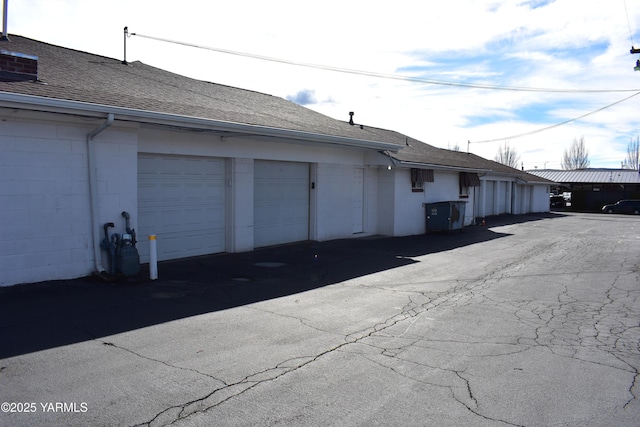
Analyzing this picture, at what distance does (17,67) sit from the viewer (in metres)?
8.64

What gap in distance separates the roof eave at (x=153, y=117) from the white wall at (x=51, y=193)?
738mm

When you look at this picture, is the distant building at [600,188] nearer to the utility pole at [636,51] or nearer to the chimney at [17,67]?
the utility pole at [636,51]

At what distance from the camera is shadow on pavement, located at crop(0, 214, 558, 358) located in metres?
6.20

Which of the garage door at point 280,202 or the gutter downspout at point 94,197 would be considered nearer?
the gutter downspout at point 94,197

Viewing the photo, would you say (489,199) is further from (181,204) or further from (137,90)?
(137,90)

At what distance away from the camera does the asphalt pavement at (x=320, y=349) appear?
4.15 metres

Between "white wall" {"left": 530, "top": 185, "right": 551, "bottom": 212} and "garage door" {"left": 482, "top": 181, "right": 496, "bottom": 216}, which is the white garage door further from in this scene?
"white wall" {"left": 530, "top": 185, "right": 551, "bottom": 212}

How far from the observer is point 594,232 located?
22.3 meters

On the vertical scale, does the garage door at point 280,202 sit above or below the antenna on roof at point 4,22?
below

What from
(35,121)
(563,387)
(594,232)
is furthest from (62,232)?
(594,232)

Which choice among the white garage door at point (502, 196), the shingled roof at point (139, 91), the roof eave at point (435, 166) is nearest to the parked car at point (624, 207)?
the white garage door at point (502, 196)

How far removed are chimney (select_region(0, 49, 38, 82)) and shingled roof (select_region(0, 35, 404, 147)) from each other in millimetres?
216

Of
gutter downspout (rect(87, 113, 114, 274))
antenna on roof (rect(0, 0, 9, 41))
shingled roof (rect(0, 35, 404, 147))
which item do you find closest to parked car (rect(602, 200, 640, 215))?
shingled roof (rect(0, 35, 404, 147))

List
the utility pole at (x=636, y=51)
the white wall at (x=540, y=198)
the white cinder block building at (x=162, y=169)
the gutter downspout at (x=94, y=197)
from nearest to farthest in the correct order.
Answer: the white cinder block building at (x=162, y=169) → the gutter downspout at (x=94, y=197) → the utility pole at (x=636, y=51) → the white wall at (x=540, y=198)
